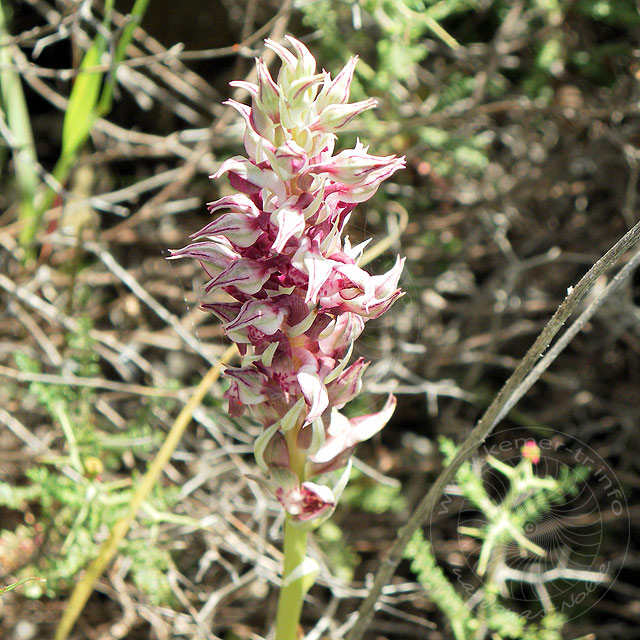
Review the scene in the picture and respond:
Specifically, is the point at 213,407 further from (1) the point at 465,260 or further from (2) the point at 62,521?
(1) the point at 465,260

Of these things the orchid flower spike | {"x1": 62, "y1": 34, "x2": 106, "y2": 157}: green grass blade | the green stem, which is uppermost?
the orchid flower spike

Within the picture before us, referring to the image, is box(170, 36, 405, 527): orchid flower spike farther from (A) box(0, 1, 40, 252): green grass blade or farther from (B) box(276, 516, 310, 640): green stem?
(A) box(0, 1, 40, 252): green grass blade

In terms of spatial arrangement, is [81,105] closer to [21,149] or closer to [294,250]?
[21,149]

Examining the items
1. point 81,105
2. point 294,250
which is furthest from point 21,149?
point 294,250

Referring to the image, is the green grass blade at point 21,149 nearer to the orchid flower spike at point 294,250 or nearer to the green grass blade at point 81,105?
the green grass blade at point 81,105

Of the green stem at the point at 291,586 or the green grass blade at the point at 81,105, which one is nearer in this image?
the green stem at the point at 291,586

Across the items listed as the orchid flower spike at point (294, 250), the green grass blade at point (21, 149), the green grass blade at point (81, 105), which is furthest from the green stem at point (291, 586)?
the green grass blade at point (21, 149)

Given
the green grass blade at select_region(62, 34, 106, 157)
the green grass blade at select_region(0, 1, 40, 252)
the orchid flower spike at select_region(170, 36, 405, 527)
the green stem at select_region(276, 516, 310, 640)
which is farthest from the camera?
the green grass blade at select_region(0, 1, 40, 252)

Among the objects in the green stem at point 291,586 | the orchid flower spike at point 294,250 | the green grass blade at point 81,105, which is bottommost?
the green stem at point 291,586

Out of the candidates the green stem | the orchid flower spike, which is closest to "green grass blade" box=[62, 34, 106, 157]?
the orchid flower spike
